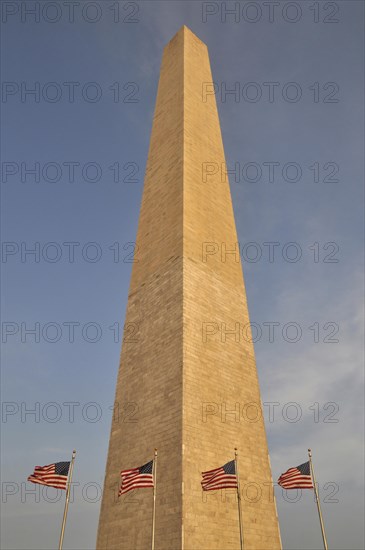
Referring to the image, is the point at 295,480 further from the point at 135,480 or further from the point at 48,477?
the point at 48,477

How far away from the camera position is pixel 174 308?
1823cm

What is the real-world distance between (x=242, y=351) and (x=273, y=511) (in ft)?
19.6

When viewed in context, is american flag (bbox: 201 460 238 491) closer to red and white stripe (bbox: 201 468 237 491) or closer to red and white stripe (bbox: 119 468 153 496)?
red and white stripe (bbox: 201 468 237 491)

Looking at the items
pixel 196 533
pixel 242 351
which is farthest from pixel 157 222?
pixel 196 533

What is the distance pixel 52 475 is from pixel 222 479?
510 centimetres

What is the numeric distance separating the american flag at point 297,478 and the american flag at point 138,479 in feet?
13.4

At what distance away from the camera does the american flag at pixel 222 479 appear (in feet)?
43.8

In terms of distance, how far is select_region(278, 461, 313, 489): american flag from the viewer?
14.2 m

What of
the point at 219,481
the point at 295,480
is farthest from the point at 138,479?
the point at 295,480

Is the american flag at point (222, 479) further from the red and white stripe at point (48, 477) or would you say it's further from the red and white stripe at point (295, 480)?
the red and white stripe at point (48, 477)

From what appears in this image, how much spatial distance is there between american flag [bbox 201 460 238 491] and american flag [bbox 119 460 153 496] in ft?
5.15

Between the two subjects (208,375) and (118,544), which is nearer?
(118,544)

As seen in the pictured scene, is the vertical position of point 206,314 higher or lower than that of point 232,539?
higher

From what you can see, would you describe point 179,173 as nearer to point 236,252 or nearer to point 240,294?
point 236,252
